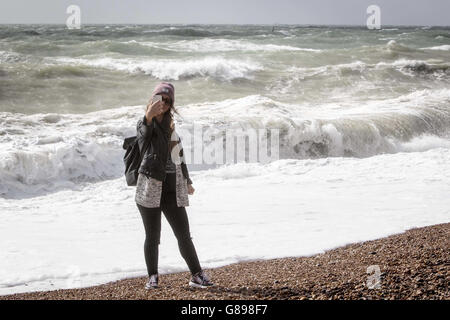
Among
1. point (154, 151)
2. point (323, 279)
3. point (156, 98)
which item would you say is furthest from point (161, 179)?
point (323, 279)

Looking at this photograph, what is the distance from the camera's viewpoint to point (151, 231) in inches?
164

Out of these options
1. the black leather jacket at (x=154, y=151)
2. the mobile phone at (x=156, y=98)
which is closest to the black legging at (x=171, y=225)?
the black leather jacket at (x=154, y=151)

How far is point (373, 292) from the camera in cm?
388

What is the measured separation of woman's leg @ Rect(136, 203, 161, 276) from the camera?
4121 millimetres

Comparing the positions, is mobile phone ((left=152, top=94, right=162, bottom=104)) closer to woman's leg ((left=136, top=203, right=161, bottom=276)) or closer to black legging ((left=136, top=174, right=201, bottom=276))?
black legging ((left=136, top=174, right=201, bottom=276))

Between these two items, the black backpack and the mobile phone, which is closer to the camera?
the mobile phone

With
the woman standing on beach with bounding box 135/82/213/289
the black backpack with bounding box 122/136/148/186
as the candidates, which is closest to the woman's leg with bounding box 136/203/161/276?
the woman standing on beach with bounding box 135/82/213/289

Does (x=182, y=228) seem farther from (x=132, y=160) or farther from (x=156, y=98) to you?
(x=156, y=98)

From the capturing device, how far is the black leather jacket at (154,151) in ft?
13.1

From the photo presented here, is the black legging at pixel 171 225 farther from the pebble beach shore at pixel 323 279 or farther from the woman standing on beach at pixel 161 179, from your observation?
the pebble beach shore at pixel 323 279

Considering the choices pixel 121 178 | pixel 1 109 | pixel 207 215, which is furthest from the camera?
pixel 1 109

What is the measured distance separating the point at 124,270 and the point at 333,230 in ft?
8.53

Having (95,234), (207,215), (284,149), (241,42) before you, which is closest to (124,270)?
(95,234)
